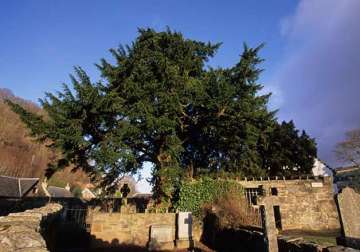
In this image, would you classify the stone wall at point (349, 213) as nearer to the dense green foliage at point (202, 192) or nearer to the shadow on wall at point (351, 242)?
the shadow on wall at point (351, 242)

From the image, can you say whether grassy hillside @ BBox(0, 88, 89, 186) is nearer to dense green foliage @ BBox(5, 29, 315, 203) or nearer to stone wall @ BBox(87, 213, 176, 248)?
dense green foliage @ BBox(5, 29, 315, 203)

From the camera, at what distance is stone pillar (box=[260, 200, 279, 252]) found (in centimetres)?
712

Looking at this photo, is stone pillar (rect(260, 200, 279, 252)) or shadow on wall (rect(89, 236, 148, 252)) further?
shadow on wall (rect(89, 236, 148, 252))

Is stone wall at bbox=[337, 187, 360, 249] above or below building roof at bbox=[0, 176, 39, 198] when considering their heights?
below

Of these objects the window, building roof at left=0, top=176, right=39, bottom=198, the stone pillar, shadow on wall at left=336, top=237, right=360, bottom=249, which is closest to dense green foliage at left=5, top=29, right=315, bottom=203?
the window

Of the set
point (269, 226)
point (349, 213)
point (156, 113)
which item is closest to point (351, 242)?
point (349, 213)

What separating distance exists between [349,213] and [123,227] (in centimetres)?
1049

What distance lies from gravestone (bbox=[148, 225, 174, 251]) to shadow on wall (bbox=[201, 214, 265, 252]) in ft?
6.10

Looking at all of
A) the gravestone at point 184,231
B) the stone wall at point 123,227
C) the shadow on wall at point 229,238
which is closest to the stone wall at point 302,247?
the shadow on wall at point 229,238

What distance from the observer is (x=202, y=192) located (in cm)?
1606

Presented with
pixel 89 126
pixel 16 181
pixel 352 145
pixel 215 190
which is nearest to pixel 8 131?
pixel 16 181

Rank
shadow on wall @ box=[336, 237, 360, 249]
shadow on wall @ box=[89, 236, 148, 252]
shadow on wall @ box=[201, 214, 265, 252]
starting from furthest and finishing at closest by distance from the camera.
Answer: shadow on wall @ box=[89, 236, 148, 252]
shadow on wall @ box=[201, 214, 265, 252]
shadow on wall @ box=[336, 237, 360, 249]

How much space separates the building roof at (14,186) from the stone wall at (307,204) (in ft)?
70.9

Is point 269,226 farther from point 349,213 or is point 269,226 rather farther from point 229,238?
point 229,238
